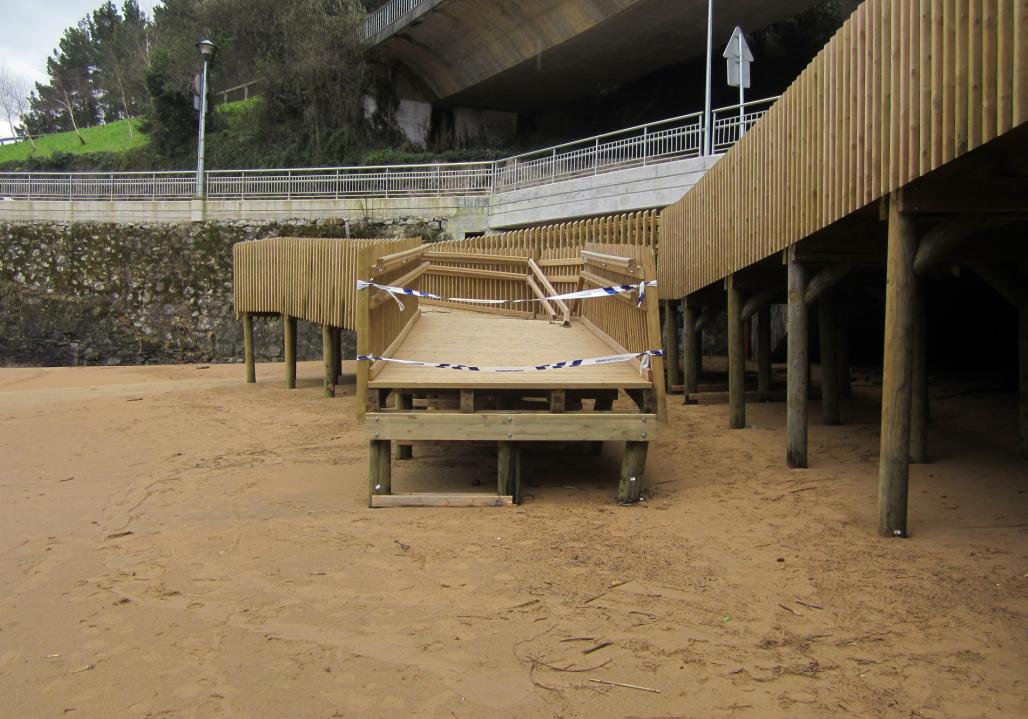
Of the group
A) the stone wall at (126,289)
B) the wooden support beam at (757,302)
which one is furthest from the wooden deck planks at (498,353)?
the stone wall at (126,289)

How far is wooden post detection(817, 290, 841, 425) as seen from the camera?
9492 mm

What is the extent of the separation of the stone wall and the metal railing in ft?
39.8

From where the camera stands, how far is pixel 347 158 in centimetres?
3431

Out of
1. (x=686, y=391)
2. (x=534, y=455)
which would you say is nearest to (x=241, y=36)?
(x=686, y=391)

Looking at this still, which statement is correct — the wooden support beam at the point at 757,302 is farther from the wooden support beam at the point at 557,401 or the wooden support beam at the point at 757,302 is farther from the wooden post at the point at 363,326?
the wooden post at the point at 363,326

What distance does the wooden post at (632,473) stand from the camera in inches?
245

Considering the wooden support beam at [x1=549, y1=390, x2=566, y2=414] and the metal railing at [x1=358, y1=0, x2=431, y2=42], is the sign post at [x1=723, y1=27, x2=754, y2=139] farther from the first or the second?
the metal railing at [x1=358, y1=0, x2=431, y2=42]

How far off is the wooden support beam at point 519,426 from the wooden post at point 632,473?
123 millimetres

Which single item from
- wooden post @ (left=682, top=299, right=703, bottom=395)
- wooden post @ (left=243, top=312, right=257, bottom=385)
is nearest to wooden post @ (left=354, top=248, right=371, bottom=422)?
wooden post @ (left=682, top=299, right=703, bottom=395)

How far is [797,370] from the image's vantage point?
24.6ft

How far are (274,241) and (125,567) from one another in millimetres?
10904

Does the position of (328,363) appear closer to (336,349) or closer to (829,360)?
(336,349)

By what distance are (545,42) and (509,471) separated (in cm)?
2559

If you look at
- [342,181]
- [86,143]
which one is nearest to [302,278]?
[342,181]
